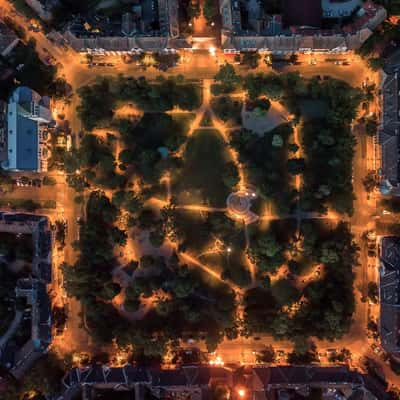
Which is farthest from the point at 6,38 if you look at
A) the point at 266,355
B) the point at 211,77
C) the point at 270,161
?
the point at 266,355

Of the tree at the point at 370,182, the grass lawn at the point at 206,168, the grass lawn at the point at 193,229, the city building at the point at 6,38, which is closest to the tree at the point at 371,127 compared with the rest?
the tree at the point at 370,182

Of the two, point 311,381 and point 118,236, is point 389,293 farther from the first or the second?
point 118,236

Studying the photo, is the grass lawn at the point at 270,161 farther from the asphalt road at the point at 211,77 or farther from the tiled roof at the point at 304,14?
the tiled roof at the point at 304,14

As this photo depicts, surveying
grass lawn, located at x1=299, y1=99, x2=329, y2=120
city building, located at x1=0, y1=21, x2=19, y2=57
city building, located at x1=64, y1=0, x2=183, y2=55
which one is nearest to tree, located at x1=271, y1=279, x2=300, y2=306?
grass lawn, located at x1=299, y1=99, x2=329, y2=120

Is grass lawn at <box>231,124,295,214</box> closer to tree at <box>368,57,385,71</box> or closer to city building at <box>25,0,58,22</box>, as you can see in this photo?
tree at <box>368,57,385,71</box>

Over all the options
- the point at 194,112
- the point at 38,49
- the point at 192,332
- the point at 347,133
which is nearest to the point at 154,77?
the point at 194,112

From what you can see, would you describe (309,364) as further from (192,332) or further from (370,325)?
(192,332)
